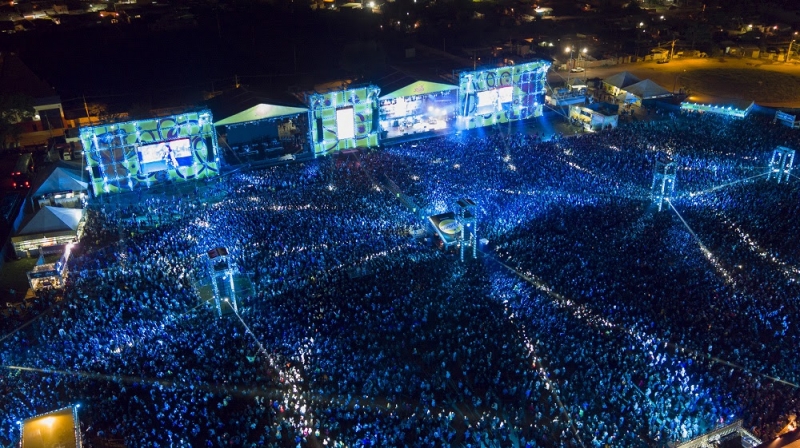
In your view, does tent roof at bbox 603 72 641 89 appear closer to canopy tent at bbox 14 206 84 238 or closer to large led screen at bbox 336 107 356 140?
large led screen at bbox 336 107 356 140

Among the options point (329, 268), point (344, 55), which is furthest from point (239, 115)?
point (344, 55)

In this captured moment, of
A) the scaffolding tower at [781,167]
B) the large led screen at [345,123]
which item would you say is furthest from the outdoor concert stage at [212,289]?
the scaffolding tower at [781,167]

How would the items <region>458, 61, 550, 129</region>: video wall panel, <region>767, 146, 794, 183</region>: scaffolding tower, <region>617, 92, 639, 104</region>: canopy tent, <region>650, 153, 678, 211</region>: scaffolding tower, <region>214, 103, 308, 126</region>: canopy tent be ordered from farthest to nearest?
<region>617, 92, 639, 104</region>: canopy tent → <region>458, 61, 550, 129</region>: video wall panel → <region>214, 103, 308, 126</region>: canopy tent → <region>767, 146, 794, 183</region>: scaffolding tower → <region>650, 153, 678, 211</region>: scaffolding tower

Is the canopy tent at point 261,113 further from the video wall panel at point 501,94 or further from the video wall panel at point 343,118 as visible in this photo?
the video wall panel at point 501,94

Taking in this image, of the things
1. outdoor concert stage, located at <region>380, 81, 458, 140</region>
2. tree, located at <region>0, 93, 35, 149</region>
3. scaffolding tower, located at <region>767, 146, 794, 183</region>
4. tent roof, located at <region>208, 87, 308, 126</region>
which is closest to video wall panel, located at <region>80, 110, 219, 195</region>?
tent roof, located at <region>208, 87, 308, 126</region>

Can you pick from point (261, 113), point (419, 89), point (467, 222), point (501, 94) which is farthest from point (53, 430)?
point (501, 94)

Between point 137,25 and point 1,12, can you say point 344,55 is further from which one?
point 1,12
